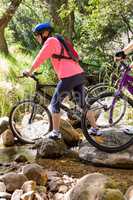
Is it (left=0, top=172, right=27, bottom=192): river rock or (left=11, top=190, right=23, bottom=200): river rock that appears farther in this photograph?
(left=0, top=172, right=27, bottom=192): river rock

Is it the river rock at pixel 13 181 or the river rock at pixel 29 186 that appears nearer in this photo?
the river rock at pixel 29 186

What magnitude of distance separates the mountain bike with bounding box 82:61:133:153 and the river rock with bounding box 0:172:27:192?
52.2 inches

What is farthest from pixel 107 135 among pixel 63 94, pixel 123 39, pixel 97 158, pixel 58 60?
pixel 123 39

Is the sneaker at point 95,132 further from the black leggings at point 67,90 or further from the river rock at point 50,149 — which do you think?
the river rock at point 50,149

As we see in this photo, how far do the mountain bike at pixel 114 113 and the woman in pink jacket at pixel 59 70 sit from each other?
127mm

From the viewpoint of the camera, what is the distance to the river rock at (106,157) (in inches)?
222

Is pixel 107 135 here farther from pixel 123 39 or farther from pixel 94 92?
pixel 123 39

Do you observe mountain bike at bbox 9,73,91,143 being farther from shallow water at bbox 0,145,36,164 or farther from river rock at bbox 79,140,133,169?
river rock at bbox 79,140,133,169

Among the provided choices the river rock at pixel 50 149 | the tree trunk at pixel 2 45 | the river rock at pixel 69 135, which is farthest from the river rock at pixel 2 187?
the tree trunk at pixel 2 45

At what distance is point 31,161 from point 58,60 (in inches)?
57.9

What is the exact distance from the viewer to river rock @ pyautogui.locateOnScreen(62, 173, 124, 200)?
13.3 feet

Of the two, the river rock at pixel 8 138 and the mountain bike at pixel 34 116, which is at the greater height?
the mountain bike at pixel 34 116

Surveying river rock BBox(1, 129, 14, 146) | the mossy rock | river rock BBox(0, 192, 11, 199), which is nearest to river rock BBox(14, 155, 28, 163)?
river rock BBox(1, 129, 14, 146)

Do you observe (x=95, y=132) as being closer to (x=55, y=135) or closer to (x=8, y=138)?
(x=55, y=135)
